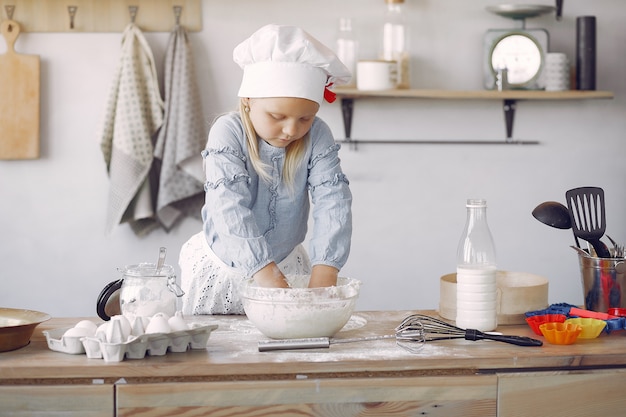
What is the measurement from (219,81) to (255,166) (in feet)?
4.33

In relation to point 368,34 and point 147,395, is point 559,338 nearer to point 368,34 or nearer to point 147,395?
point 147,395

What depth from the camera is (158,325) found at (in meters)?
1.43

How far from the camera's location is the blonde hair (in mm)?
1817

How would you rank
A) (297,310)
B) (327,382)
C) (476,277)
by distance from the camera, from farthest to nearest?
(476,277), (297,310), (327,382)

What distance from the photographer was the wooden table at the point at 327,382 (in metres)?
1.37

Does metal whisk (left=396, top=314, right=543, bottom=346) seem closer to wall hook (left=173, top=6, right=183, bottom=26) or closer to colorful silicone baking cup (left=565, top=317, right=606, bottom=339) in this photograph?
colorful silicone baking cup (left=565, top=317, right=606, bottom=339)

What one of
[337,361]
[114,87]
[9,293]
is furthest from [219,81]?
[337,361]

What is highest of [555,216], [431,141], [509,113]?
[509,113]

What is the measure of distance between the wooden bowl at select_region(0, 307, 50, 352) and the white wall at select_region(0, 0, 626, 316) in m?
1.52

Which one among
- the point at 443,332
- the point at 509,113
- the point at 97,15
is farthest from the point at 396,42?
the point at 443,332

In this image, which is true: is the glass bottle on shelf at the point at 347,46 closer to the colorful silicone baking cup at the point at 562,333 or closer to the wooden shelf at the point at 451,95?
the wooden shelf at the point at 451,95

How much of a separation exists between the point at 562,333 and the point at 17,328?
3.17ft

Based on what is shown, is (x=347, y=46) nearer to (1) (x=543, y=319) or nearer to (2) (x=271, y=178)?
(2) (x=271, y=178)

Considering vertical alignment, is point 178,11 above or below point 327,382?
above
